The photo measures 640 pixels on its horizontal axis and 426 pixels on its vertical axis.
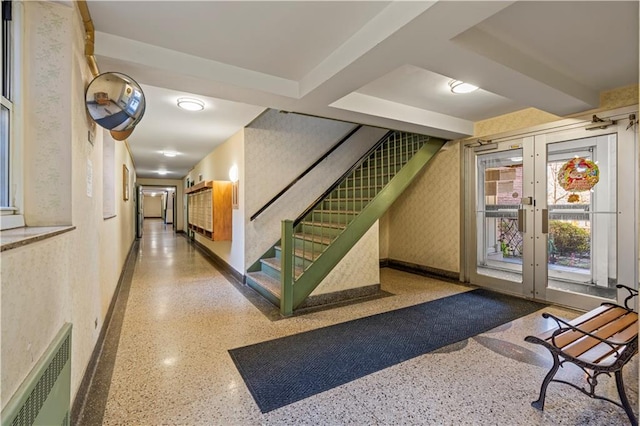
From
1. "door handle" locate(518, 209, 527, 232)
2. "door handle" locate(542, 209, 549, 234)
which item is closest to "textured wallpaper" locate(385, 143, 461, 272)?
"door handle" locate(518, 209, 527, 232)

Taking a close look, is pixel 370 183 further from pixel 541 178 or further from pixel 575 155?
pixel 575 155

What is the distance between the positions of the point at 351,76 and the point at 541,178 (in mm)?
3151

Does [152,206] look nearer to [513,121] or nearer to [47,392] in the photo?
[513,121]

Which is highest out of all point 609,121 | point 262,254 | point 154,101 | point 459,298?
point 154,101

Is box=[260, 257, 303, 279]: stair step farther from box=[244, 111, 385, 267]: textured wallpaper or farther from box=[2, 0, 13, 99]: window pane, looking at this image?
box=[2, 0, 13, 99]: window pane

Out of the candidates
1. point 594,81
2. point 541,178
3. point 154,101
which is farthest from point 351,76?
point 541,178

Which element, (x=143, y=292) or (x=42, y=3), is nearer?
(x=42, y=3)

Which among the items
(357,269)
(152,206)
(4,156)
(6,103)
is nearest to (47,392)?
(4,156)

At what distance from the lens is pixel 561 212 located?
12.5ft

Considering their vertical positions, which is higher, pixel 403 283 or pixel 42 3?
pixel 42 3

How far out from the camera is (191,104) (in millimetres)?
3625

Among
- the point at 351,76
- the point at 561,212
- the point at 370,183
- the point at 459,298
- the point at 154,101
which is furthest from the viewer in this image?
the point at 370,183

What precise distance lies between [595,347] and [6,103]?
3623 mm

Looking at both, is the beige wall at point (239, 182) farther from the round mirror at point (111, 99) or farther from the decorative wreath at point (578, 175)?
the decorative wreath at point (578, 175)
